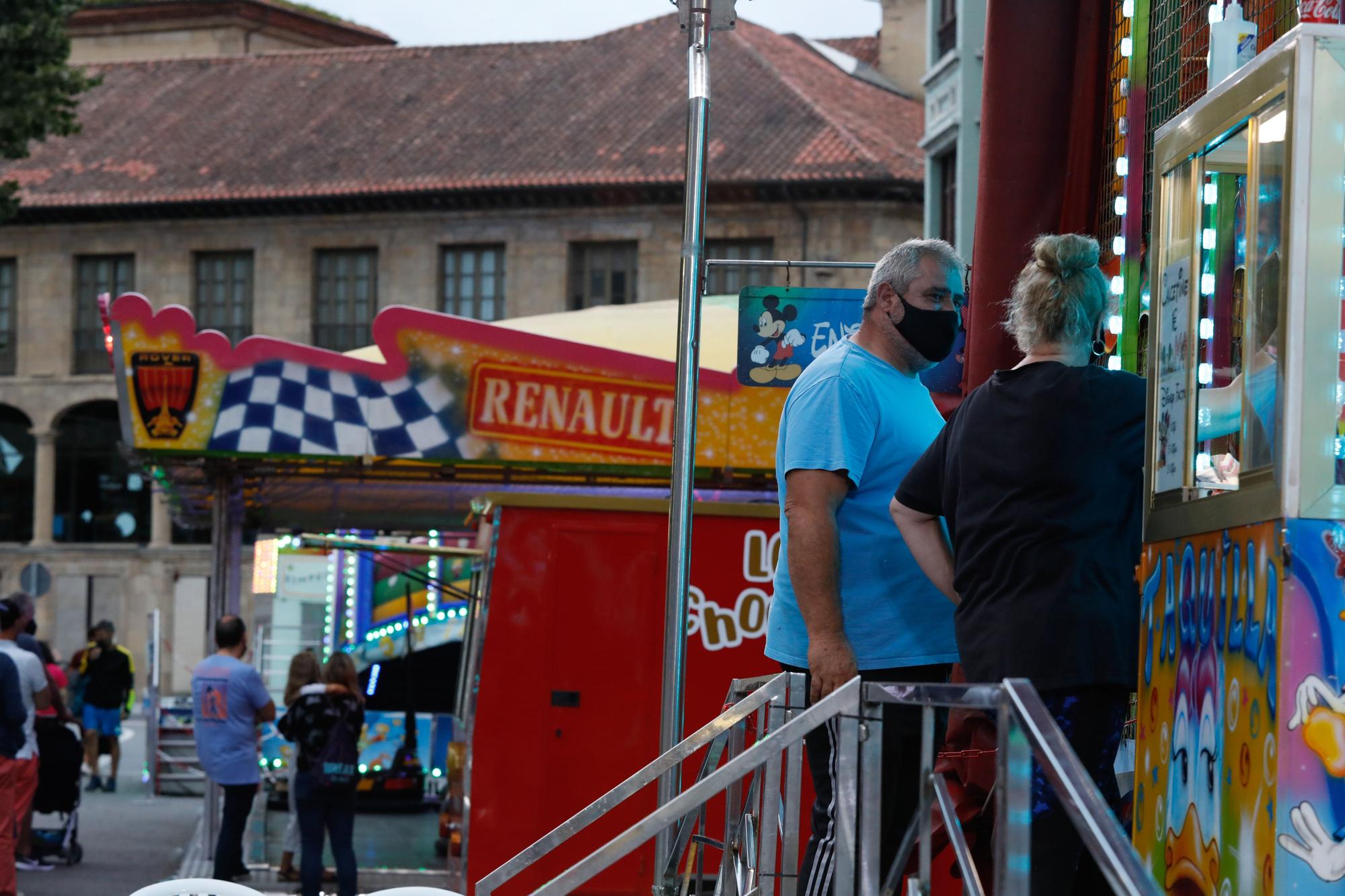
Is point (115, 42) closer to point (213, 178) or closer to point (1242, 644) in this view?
point (213, 178)

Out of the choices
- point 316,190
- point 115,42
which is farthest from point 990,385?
point 115,42

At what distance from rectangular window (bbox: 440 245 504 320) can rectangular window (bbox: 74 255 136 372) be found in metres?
7.76

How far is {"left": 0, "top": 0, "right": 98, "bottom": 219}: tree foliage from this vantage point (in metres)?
21.1

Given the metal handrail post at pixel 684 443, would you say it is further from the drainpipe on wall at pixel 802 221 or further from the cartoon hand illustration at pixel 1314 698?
the drainpipe on wall at pixel 802 221

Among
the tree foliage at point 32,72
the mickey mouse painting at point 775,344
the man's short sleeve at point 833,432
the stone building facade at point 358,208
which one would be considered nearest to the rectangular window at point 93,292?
the stone building facade at point 358,208

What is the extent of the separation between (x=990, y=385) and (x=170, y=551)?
133ft

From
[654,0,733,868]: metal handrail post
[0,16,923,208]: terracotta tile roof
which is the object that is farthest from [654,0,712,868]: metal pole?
[0,16,923,208]: terracotta tile roof

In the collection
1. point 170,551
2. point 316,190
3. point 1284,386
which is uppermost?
point 316,190

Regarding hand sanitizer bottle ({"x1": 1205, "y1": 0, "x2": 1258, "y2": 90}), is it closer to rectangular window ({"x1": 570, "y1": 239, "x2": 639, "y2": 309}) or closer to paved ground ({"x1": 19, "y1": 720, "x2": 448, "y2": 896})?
paved ground ({"x1": 19, "y1": 720, "x2": 448, "y2": 896})

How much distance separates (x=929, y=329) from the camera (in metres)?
4.53

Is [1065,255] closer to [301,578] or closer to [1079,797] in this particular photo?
[1079,797]

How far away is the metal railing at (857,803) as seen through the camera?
2.81m

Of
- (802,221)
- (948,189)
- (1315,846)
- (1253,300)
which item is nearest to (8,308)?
(802,221)

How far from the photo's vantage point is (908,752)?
13.8ft
